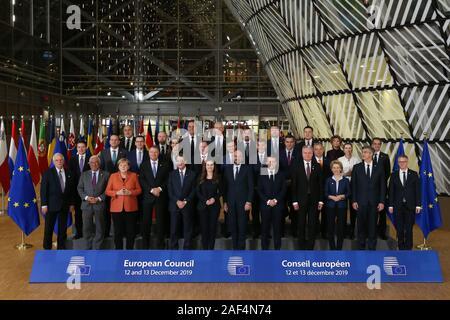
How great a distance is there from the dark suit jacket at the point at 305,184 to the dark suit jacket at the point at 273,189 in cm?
25

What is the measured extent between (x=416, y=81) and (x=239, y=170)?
6.38 metres

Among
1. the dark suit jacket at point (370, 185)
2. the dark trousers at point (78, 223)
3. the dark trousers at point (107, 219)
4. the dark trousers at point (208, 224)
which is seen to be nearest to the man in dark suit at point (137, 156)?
the dark trousers at point (107, 219)

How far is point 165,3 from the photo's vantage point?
3988 cm

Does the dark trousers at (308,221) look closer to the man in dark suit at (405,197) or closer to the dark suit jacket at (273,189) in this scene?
the dark suit jacket at (273,189)

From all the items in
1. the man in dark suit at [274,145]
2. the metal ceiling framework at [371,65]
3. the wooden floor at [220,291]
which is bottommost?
the wooden floor at [220,291]

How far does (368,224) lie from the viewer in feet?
35.1

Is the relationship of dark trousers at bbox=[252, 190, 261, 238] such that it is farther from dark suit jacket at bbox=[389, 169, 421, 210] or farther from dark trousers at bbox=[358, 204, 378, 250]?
dark suit jacket at bbox=[389, 169, 421, 210]

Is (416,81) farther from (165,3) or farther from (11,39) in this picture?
(165,3)

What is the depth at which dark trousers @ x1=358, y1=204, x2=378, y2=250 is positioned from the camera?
34.9 feet

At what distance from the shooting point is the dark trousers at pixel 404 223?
436 inches

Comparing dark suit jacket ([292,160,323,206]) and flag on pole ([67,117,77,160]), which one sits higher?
flag on pole ([67,117,77,160])

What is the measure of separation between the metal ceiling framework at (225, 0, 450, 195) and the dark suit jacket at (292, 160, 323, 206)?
Answer: 519 centimetres

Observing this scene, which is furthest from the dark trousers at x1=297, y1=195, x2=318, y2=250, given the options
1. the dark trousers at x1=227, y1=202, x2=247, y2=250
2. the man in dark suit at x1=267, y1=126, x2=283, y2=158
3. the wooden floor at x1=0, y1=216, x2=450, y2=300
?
the wooden floor at x1=0, y1=216, x2=450, y2=300
